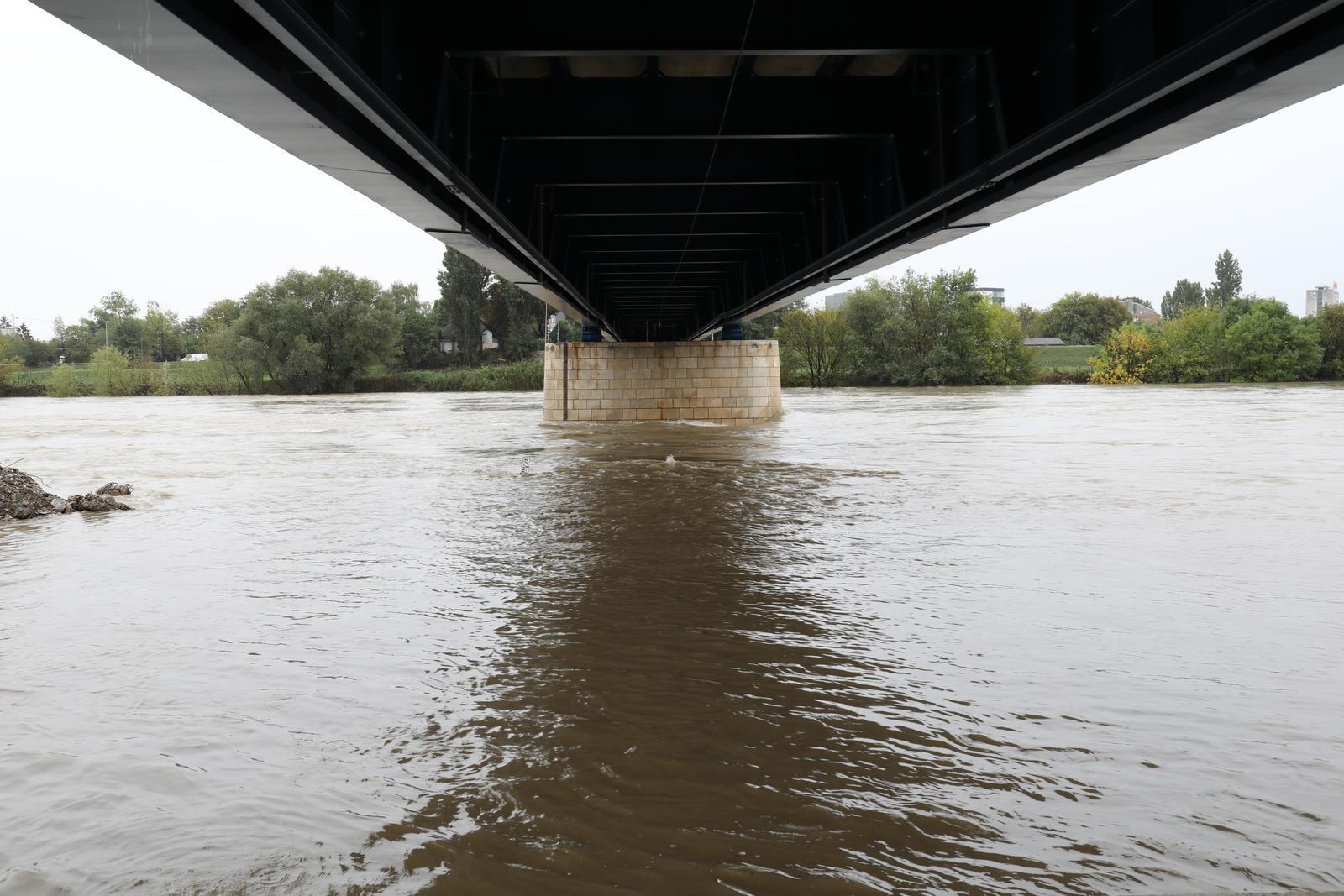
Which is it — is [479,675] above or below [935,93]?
below

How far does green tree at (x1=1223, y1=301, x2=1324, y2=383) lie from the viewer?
299ft

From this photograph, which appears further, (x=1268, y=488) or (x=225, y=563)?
(x=1268, y=488)

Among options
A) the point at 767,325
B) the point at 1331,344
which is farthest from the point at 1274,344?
the point at 767,325

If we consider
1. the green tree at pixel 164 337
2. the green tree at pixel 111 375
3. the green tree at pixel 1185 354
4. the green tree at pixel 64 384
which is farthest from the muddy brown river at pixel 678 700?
the green tree at pixel 164 337

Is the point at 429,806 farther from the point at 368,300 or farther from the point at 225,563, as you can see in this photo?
the point at 368,300

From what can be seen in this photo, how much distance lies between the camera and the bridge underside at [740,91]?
6832mm

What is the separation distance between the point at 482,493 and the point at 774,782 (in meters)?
15.5

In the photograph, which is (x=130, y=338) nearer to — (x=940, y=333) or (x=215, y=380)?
(x=215, y=380)

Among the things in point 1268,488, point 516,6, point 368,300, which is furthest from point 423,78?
point 368,300

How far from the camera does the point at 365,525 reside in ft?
50.8

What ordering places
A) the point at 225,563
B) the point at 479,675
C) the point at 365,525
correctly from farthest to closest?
the point at 365,525, the point at 225,563, the point at 479,675

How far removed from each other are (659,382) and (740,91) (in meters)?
31.9

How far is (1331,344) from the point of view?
9369cm

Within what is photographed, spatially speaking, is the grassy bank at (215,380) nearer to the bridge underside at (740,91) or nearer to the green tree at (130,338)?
the green tree at (130,338)
